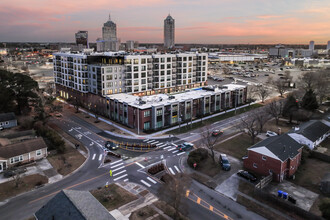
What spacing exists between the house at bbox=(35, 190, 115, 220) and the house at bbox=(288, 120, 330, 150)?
42774 mm

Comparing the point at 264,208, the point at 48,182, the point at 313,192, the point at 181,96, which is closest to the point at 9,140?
the point at 48,182

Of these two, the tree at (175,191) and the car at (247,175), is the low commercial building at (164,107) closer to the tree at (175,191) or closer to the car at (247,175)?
the tree at (175,191)

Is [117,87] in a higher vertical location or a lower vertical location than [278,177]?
higher

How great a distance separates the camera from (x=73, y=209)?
979 inches

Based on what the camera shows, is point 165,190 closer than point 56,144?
Yes

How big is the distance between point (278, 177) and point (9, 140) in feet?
176

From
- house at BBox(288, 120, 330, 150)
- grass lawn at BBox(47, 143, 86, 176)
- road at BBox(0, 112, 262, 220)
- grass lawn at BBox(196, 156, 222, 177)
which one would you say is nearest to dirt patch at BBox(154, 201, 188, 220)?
road at BBox(0, 112, 262, 220)

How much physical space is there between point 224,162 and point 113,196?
20543 millimetres

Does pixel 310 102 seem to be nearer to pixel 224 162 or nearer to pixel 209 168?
pixel 224 162

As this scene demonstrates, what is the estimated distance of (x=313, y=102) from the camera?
2931 inches

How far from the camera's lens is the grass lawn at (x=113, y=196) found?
35.2 m

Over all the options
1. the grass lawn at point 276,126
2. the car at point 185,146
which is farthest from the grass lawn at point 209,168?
the grass lawn at point 276,126

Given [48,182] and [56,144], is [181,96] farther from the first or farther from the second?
[48,182]

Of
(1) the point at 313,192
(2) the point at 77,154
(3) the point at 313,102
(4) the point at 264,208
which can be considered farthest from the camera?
(3) the point at 313,102
